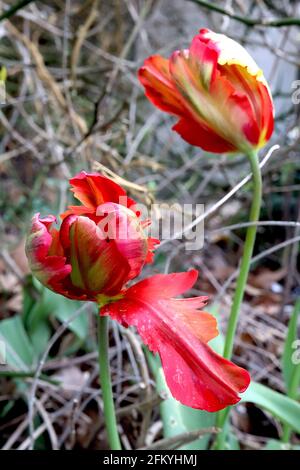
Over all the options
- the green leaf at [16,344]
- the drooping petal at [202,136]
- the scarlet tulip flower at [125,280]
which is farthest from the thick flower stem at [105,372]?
the green leaf at [16,344]

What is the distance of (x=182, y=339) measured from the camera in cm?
31

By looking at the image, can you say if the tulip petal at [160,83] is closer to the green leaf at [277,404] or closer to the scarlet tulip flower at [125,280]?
the scarlet tulip flower at [125,280]

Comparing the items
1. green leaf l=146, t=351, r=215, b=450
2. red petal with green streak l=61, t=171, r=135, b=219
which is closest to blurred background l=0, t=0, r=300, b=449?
green leaf l=146, t=351, r=215, b=450

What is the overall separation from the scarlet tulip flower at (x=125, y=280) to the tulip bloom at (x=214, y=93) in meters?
0.11

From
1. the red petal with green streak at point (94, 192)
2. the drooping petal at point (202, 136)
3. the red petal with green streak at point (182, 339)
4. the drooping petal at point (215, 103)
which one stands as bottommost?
the red petal with green streak at point (182, 339)

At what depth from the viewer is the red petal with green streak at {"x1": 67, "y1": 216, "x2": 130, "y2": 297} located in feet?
1.04

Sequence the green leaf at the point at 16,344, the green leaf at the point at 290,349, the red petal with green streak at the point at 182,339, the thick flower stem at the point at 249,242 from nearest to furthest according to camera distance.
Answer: the red petal with green streak at the point at 182,339 → the thick flower stem at the point at 249,242 → the green leaf at the point at 290,349 → the green leaf at the point at 16,344

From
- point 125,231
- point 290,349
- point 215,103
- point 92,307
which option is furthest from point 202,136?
point 92,307

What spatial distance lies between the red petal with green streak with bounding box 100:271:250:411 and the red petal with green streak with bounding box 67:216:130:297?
0.06 feet

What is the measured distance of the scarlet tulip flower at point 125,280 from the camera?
30 centimetres

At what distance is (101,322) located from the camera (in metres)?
0.35
